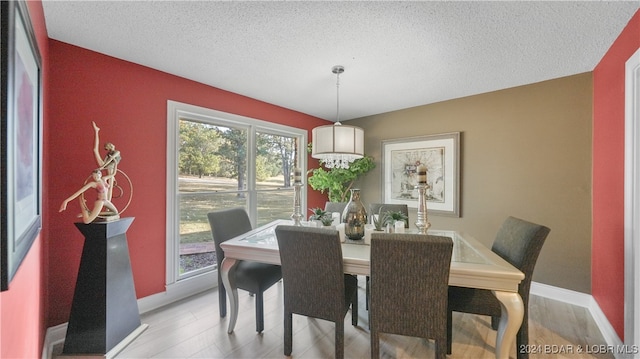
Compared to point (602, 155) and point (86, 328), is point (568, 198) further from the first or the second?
point (86, 328)

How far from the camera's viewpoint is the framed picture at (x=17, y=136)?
673 millimetres

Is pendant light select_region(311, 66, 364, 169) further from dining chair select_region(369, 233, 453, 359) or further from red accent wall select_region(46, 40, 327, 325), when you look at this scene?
red accent wall select_region(46, 40, 327, 325)

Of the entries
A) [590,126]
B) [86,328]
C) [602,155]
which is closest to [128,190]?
[86,328]

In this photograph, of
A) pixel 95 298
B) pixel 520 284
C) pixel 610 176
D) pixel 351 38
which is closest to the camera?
pixel 520 284

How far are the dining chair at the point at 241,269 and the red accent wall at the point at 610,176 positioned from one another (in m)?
2.55

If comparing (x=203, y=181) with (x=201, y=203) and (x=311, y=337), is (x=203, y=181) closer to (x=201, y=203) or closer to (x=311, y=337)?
(x=201, y=203)

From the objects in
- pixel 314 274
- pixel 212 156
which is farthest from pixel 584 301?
pixel 212 156

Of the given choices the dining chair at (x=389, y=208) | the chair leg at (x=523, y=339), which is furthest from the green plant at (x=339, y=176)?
the chair leg at (x=523, y=339)

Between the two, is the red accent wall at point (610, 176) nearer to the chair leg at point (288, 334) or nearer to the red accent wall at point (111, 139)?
the chair leg at point (288, 334)

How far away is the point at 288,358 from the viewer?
1768mm

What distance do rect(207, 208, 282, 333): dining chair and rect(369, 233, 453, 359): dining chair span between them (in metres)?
0.91

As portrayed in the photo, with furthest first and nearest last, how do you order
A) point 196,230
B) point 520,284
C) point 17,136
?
point 196,230 → point 520,284 → point 17,136

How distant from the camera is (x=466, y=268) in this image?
1.45 m

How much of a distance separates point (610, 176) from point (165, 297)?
4.00m
